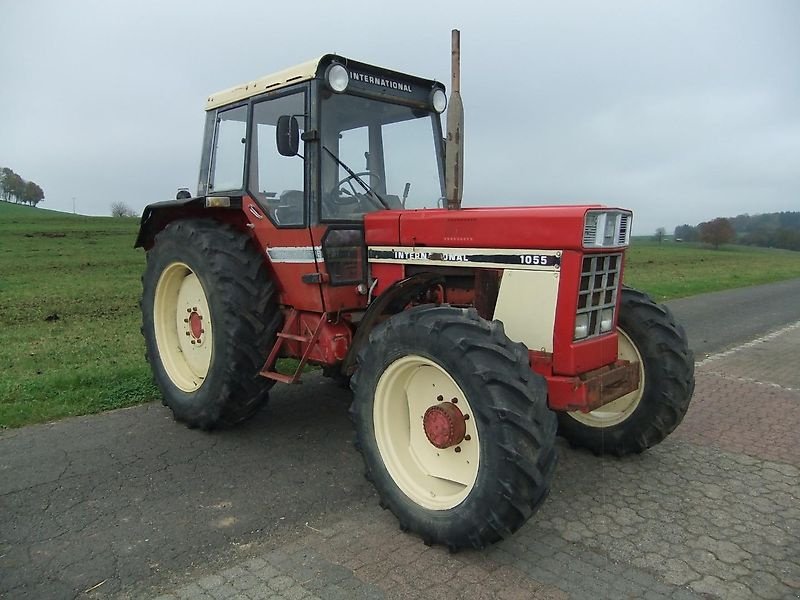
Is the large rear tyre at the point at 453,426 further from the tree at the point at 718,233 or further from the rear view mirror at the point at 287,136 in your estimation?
the tree at the point at 718,233

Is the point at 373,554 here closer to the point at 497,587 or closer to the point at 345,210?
the point at 497,587

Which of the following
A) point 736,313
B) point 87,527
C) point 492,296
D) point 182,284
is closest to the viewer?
point 87,527

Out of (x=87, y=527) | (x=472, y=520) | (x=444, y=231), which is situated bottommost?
(x=87, y=527)

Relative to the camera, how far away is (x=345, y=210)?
4.44 metres

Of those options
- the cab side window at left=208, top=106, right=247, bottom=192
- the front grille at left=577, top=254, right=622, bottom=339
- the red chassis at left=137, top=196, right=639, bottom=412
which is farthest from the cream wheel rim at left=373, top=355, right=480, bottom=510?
the cab side window at left=208, top=106, right=247, bottom=192

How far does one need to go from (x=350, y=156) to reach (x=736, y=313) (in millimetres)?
10623

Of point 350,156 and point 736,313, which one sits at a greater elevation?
point 350,156

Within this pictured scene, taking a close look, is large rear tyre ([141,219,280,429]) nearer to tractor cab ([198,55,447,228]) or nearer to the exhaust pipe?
tractor cab ([198,55,447,228])

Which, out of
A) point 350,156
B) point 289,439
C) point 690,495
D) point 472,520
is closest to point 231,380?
point 289,439

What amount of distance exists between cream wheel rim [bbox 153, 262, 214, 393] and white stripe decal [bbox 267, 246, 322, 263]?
0.80 meters

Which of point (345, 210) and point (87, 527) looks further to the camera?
point (345, 210)

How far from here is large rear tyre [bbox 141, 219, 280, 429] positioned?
4.56 m

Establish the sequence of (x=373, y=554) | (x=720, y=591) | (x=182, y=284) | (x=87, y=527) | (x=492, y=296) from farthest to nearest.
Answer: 1. (x=182, y=284)
2. (x=492, y=296)
3. (x=87, y=527)
4. (x=373, y=554)
5. (x=720, y=591)

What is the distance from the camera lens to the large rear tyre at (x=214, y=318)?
4.56 meters
